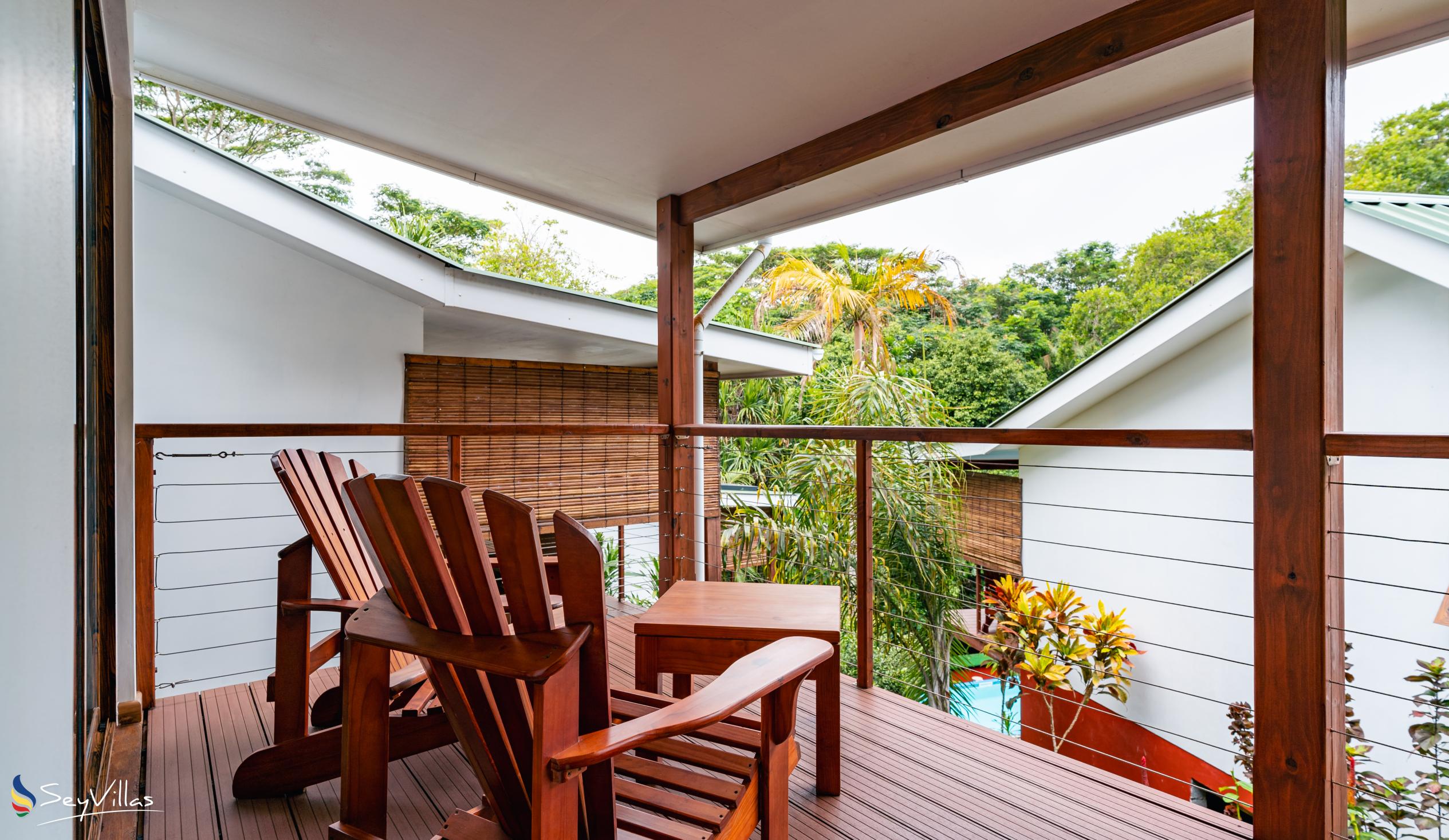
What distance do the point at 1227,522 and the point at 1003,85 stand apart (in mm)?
2112

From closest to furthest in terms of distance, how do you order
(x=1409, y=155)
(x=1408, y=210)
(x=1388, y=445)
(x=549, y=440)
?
1. (x=1388, y=445)
2. (x=1408, y=210)
3. (x=549, y=440)
4. (x=1409, y=155)

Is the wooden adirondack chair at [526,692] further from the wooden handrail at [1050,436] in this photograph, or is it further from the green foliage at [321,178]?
A: the green foliage at [321,178]

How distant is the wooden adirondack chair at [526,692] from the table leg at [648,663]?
43 centimetres

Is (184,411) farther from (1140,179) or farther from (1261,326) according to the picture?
(1140,179)

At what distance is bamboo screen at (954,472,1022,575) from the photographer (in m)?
6.68

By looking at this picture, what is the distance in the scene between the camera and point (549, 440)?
19.3ft

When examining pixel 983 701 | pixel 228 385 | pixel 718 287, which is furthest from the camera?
pixel 718 287

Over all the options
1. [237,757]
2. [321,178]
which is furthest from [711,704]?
[321,178]

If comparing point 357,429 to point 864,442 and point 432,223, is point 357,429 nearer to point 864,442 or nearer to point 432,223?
point 864,442

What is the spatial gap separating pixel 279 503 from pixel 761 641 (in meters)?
4.17

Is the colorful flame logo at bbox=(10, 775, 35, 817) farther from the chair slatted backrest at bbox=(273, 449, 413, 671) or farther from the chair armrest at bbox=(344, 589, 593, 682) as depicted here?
the chair slatted backrest at bbox=(273, 449, 413, 671)

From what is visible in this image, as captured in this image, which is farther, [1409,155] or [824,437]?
[1409,155]

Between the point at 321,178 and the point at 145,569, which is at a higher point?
the point at 321,178

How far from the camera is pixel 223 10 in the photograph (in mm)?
2861
